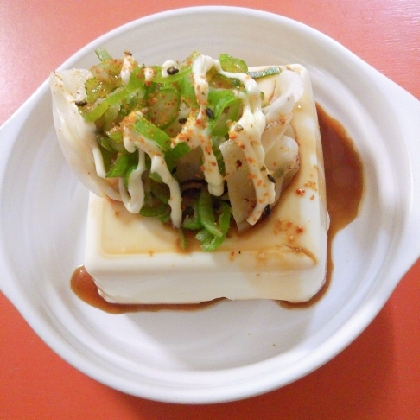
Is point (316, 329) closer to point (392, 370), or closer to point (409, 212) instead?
point (392, 370)

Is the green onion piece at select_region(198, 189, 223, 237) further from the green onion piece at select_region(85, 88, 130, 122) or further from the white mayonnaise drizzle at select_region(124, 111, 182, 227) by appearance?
the green onion piece at select_region(85, 88, 130, 122)

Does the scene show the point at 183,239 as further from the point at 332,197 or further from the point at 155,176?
the point at 332,197

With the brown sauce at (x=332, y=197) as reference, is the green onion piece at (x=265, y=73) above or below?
above

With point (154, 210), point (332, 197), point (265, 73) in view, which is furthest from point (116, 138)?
point (332, 197)

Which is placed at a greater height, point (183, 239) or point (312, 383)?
point (183, 239)

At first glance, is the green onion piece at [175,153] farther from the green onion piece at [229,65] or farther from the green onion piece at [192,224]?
the green onion piece at [229,65]

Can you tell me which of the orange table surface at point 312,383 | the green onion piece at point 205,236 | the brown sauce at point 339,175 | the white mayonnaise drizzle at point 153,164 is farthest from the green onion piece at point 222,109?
the orange table surface at point 312,383
